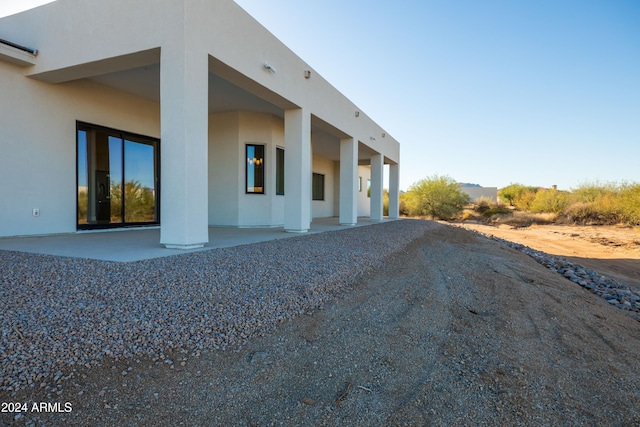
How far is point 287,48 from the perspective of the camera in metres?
7.80

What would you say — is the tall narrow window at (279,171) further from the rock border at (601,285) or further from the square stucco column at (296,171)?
the rock border at (601,285)

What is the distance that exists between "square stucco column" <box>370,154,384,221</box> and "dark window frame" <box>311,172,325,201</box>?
2.84 m

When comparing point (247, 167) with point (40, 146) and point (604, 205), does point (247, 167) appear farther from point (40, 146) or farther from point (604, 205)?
point (604, 205)

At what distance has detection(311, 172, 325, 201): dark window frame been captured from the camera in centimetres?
1593

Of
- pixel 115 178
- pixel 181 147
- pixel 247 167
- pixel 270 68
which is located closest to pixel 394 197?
pixel 247 167

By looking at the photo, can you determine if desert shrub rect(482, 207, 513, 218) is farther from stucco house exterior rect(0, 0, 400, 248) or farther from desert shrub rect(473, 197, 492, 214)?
stucco house exterior rect(0, 0, 400, 248)

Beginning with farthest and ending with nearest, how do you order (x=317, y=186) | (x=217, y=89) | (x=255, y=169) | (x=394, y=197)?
(x=394, y=197)
(x=317, y=186)
(x=255, y=169)
(x=217, y=89)

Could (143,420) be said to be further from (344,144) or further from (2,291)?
(344,144)

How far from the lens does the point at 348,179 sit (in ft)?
38.5

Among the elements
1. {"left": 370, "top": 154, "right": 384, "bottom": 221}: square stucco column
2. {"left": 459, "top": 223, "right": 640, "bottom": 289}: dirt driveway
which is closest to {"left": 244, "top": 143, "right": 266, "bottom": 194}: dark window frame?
{"left": 370, "top": 154, "right": 384, "bottom": 221}: square stucco column

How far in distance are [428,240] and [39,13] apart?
9.57m

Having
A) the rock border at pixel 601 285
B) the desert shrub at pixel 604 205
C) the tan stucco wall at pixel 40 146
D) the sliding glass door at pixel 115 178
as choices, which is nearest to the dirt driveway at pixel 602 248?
the rock border at pixel 601 285

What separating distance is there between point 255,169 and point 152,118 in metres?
3.02

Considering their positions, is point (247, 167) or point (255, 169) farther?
point (255, 169)
